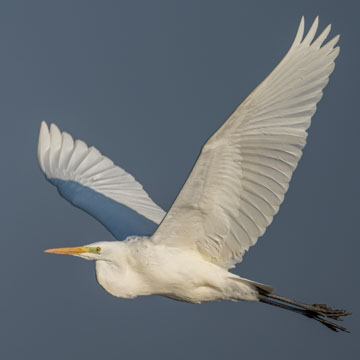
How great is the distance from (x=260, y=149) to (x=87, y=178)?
3736 millimetres

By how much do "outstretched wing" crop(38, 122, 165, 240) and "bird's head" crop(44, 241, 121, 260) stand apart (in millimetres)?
1971

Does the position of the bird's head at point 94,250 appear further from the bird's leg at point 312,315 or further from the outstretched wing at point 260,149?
the bird's leg at point 312,315

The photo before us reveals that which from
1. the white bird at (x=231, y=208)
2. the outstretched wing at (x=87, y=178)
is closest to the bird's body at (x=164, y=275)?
the white bird at (x=231, y=208)

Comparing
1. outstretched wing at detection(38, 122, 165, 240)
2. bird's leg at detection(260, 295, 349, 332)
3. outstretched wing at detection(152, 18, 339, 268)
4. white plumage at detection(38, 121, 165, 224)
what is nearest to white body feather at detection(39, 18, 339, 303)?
outstretched wing at detection(152, 18, 339, 268)

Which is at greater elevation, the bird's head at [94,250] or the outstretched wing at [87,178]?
the outstretched wing at [87,178]

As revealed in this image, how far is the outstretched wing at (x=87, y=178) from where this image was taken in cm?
1002

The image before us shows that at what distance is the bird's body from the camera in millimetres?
7770

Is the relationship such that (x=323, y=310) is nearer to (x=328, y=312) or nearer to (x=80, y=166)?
(x=328, y=312)

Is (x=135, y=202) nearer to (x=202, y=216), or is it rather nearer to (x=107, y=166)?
(x=107, y=166)

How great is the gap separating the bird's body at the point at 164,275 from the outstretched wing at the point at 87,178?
197 centimetres

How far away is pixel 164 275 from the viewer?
7812 millimetres

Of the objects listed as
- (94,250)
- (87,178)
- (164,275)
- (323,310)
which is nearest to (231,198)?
(164,275)

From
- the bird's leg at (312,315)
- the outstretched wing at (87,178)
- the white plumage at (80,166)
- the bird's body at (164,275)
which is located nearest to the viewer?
the bird's body at (164,275)

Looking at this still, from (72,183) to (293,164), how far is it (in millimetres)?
3843
